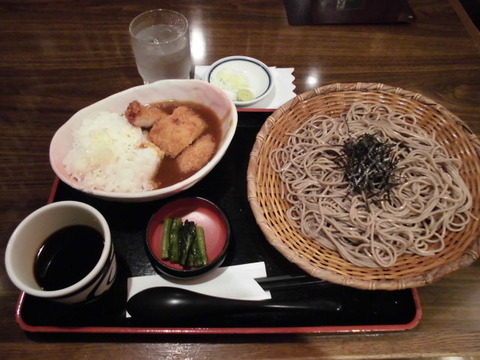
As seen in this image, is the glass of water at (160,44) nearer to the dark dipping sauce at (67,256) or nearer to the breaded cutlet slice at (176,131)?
the breaded cutlet slice at (176,131)

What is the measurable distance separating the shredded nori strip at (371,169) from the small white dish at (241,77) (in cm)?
64

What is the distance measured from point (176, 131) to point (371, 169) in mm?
931

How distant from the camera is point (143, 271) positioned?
152cm

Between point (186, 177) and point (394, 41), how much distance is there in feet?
5.97

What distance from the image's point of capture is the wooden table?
137cm

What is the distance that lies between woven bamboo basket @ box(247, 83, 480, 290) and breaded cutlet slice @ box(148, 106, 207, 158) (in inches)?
12.4

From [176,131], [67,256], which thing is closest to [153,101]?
[176,131]

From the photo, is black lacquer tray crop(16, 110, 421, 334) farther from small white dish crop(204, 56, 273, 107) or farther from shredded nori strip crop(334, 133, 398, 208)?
small white dish crop(204, 56, 273, 107)

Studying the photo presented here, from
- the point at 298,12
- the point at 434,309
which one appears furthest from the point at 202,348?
the point at 298,12

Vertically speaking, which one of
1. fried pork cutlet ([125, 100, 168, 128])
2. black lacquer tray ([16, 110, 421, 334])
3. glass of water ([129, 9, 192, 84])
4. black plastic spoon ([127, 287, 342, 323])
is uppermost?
glass of water ([129, 9, 192, 84])

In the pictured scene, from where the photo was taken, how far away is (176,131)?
173cm

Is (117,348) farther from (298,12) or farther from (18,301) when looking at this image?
(298,12)

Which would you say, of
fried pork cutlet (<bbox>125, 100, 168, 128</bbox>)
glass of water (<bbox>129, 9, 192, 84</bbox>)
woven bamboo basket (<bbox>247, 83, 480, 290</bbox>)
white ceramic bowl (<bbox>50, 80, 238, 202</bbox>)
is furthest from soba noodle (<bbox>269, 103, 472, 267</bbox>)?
glass of water (<bbox>129, 9, 192, 84</bbox>)

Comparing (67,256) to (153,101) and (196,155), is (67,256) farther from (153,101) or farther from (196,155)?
(153,101)
